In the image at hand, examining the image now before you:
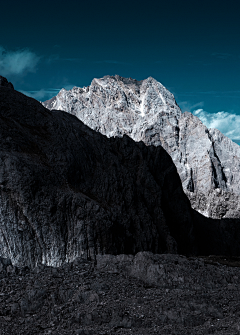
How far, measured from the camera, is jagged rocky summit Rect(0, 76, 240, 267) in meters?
35.8

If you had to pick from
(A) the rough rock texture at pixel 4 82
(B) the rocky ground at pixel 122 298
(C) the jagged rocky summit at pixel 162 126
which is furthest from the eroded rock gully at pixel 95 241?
(C) the jagged rocky summit at pixel 162 126

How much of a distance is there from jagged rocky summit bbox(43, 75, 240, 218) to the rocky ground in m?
111

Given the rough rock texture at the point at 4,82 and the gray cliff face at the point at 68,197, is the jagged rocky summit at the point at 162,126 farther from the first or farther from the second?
the rough rock texture at the point at 4,82

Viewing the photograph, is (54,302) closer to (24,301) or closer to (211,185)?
(24,301)

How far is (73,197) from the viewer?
39.3m

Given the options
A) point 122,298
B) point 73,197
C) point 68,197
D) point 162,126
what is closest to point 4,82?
point 68,197

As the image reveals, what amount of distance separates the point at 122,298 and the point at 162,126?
482 feet

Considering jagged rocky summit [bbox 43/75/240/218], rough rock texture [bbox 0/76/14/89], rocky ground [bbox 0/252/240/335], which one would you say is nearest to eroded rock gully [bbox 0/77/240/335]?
rocky ground [bbox 0/252/240/335]

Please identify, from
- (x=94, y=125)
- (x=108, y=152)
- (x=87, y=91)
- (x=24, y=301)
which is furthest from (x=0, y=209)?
(x=87, y=91)

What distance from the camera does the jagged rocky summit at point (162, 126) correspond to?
153 metres

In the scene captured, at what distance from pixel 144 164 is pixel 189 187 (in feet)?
293

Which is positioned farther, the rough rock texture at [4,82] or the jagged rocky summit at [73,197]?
the rough rock texture at [4,82]

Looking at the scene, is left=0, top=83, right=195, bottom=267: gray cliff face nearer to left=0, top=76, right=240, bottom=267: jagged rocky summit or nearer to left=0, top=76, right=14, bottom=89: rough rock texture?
left=0, top=76, right=240, bottom=267: jagged rocky summit

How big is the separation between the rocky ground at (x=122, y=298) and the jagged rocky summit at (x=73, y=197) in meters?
7.33
